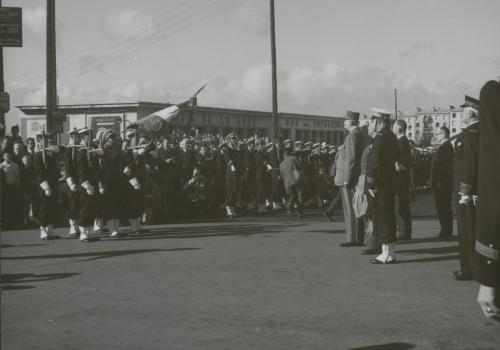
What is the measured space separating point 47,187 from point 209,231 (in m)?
3.47

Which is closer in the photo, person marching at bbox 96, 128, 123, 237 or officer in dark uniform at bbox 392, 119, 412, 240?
officer in dark uniform at bbox 392, 119, 412, 240

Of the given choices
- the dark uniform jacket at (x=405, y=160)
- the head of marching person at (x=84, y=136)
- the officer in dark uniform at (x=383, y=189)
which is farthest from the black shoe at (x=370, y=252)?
the head of marching person at (x=84, y=136)

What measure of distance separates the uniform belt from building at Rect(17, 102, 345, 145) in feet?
178

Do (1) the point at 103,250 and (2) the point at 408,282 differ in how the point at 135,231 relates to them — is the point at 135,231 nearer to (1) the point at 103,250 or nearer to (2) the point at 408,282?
(1) the point at 103,250

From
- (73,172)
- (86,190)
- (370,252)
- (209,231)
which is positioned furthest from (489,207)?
(209,231)

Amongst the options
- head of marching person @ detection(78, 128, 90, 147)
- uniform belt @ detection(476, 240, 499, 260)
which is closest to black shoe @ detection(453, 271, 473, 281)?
uniform belt @ detection(476, 240, 499, 260)

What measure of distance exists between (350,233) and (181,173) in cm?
775

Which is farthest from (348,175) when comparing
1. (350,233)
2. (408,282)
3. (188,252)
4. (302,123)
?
(302,123)

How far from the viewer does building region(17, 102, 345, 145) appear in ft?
229

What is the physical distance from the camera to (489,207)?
3.09 metres

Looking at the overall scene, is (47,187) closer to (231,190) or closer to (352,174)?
(352,174)

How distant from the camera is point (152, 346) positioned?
543cm

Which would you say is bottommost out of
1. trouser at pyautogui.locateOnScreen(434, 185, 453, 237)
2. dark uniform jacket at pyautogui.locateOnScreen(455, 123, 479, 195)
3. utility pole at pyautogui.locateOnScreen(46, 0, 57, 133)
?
trouser at pyautogui.locateOnScreen(434, 185, 453, 237)

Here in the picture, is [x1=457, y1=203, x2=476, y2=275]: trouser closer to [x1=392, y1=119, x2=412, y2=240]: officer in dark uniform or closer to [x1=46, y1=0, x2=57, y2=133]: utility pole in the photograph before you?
[x1=392, y1=119, x2=412, y2=240]: officer in dark uniform
